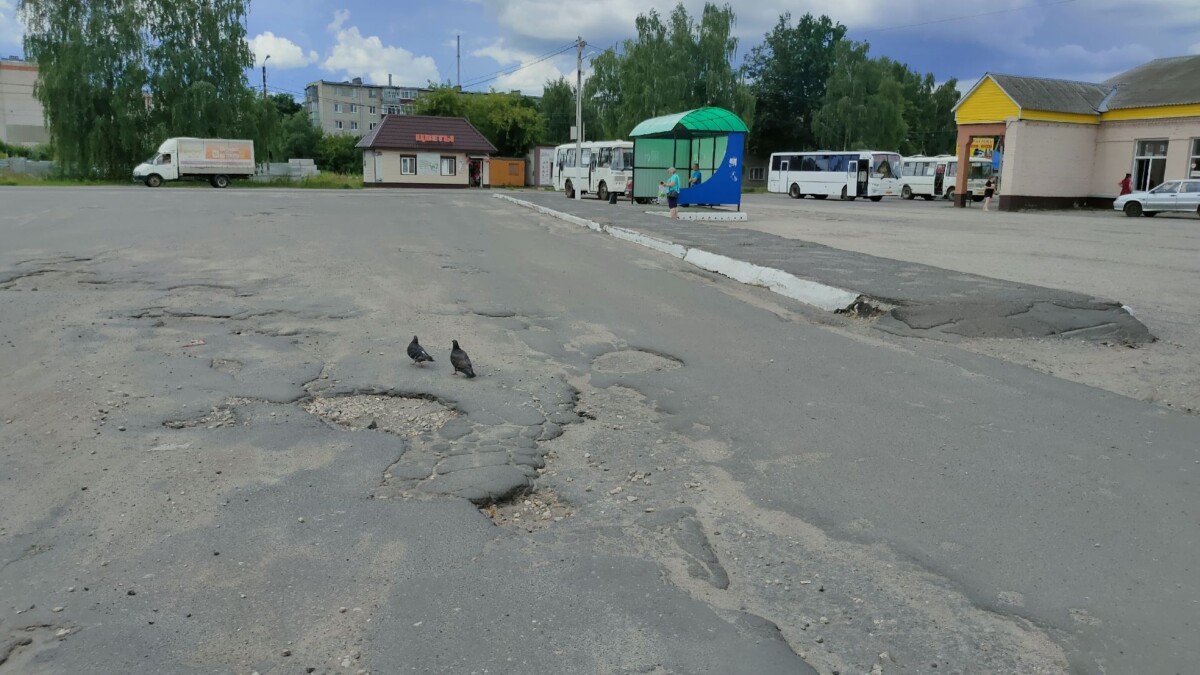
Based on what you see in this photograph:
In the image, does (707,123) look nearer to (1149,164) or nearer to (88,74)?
(1149,164)

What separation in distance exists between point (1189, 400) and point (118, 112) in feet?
178

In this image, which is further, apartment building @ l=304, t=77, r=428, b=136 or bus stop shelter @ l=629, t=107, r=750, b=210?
apartment building @ l=304, t=77, r=428, b=136

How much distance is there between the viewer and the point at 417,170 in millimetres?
60062

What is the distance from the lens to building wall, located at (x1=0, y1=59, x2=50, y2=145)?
257 feet

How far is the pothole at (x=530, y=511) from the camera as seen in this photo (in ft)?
12.7

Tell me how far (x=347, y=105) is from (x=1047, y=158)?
107 m

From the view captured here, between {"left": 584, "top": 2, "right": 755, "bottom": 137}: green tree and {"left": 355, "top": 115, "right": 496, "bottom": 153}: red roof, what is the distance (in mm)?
12742

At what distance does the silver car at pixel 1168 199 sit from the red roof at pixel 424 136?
42729 millimetres

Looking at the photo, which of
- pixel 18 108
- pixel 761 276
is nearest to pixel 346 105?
pixel 18 108

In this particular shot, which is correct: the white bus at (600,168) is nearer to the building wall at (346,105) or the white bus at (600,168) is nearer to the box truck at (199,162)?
the box truck at (199,162)

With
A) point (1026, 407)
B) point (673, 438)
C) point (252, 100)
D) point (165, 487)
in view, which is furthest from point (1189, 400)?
point (252, 100)

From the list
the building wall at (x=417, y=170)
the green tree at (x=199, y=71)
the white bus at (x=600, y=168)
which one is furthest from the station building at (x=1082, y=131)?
the green tree at (x=199, y=71)

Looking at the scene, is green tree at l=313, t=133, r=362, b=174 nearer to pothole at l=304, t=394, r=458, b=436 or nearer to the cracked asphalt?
the cracked asphalt

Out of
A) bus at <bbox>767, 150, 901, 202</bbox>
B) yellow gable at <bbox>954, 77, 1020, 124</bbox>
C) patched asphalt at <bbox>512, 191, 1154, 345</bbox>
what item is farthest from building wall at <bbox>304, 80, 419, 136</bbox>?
patched asphalt at <bbox>512, 191, 1154, 345</bbox>
